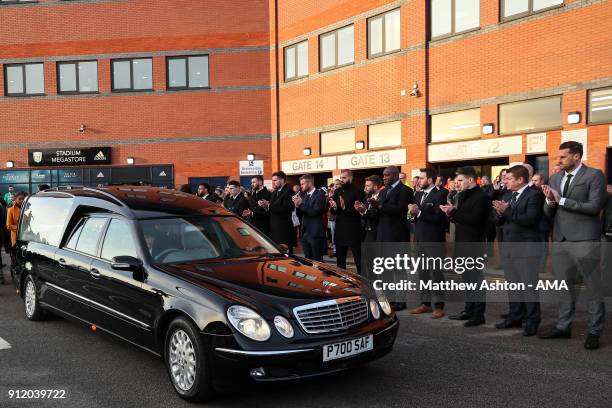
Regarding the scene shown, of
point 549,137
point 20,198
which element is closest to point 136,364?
point 20,198

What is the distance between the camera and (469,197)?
719 centimetres

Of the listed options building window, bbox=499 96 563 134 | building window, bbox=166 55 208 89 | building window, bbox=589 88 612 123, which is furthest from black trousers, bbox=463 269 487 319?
building window, bbox=166 55 208 89

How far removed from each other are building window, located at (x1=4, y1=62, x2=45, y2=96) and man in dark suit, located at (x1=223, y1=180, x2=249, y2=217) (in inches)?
693

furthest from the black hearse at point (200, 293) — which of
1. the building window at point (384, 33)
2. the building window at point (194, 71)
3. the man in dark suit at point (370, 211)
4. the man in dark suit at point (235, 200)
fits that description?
the building window at point (194, 71)

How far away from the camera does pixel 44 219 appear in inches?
283

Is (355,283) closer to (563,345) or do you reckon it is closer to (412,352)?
(412,352)

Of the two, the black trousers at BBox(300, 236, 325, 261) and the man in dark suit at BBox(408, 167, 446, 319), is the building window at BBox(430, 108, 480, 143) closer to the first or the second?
the black trousers at BBox(300, 236, 325, 261)

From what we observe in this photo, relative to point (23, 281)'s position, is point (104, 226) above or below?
above

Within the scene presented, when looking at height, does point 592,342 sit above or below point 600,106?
below

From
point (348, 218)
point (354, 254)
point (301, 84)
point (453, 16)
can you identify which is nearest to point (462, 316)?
point (354, 254)

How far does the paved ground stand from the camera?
4434 millimetres

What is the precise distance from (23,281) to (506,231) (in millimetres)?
6332

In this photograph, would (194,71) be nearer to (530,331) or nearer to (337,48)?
(337,48)

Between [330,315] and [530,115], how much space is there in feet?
40.8
